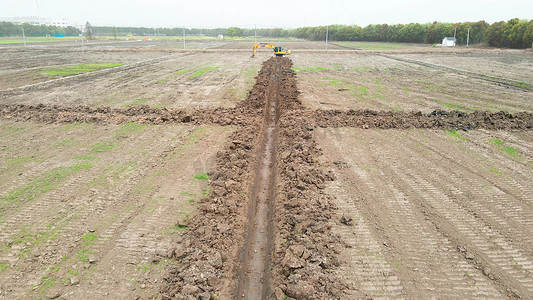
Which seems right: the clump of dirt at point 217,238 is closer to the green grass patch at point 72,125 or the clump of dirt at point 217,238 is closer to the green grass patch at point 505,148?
the green grass patch at point 72,125

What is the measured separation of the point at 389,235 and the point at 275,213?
202cm

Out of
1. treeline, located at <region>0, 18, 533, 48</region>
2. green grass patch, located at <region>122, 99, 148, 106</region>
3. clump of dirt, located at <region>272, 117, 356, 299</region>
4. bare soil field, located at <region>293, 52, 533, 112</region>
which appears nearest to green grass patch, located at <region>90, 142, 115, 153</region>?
green grass patch, located at <region>122, 99, 148, 106</region>

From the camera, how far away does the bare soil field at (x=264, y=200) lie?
4266mm

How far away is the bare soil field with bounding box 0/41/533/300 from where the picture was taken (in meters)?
4.27

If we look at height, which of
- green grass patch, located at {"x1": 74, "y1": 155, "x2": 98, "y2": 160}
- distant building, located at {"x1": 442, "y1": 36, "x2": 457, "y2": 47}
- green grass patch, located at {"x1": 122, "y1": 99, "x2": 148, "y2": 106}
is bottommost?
green grass patch, located at {"x1": 74, "y1": 155, "x2": 98, "y2": 160}

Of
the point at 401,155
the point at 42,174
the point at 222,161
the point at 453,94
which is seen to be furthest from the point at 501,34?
the point at 42,174

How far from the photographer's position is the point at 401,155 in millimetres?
8438

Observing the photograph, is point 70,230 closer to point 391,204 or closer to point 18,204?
point 18,204

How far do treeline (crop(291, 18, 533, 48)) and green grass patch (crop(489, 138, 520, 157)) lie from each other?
4802 centimetres

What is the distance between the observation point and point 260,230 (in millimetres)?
5609

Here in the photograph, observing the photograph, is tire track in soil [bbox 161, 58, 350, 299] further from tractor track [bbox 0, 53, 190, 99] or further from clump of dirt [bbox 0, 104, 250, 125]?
tractor track [bbox 0, 53, 190, 99]

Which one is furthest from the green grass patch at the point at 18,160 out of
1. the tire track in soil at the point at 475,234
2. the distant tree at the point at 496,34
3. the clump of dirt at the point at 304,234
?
the distant tree at the point at 496,34

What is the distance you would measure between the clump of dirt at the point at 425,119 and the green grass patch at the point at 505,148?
118 cm

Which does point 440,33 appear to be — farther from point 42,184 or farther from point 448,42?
point 42,184
